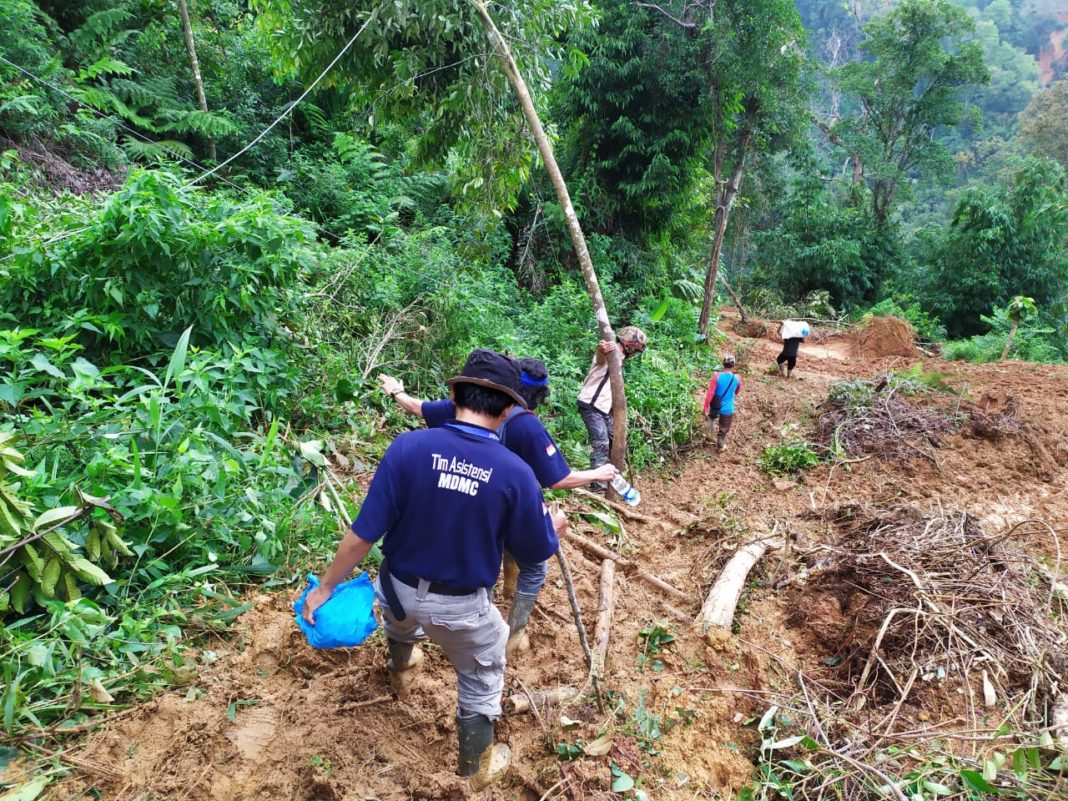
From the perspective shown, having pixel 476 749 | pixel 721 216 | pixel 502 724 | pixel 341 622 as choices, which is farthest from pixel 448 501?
pixel 721 216

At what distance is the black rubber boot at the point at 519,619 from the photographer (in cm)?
318

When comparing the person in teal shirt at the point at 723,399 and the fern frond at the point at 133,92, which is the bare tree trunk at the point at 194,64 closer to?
the fern frond at the point at 133,92

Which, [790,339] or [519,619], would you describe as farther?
[790,339]

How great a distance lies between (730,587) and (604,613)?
36.0 inches

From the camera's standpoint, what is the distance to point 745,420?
860 centimetres

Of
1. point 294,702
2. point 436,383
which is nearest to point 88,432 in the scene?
point 294,702

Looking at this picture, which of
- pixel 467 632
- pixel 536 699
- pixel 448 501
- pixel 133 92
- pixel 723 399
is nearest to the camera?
pixel 448 501

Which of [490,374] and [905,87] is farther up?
[905,87]

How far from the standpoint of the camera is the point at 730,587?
152 inches

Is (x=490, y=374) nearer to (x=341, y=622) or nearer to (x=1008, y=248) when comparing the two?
(x=341, y=622)

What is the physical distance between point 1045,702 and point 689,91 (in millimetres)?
10377

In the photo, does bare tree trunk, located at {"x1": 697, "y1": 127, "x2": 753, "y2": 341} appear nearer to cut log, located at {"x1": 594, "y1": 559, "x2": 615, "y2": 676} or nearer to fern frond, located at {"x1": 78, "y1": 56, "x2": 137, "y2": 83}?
cut log, located at {"x1": 594, "y1": 559, "x2": 615, "y2": 676}

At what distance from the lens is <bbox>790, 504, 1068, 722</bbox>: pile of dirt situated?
3037mm

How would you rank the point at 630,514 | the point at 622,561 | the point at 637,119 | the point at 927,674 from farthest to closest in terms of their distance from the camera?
the point at 637,119, the point at 630,514, the point at 622,561, the point at 927,674
